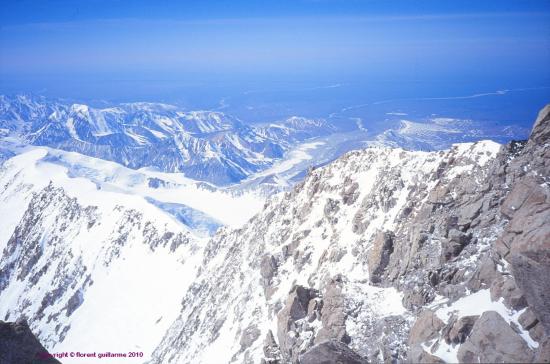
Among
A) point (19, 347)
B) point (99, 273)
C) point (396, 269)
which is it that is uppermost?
point (19, 347)

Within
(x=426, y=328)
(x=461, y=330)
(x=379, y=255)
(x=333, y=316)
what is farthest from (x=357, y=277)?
(x=461, y=330)

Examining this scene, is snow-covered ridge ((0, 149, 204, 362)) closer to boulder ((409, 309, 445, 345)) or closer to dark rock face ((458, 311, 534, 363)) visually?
boulder ((409, 309, 445, 345))

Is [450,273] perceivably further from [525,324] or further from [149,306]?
[149,306]

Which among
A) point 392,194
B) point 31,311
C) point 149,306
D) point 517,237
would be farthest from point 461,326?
point 31,311

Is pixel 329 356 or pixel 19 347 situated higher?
pixel 329 356

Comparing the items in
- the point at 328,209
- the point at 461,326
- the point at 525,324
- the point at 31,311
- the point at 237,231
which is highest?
the point at 525,324

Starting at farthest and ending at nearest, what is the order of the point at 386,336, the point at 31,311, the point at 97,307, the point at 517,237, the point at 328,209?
the point at 31,311 < the point at 97,307 < the point at 328,209 < the point at 386,336 < the point at 517,237

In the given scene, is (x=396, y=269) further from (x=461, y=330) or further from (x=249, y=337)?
(x=249, y=337)
